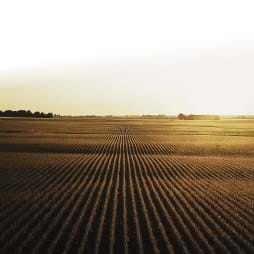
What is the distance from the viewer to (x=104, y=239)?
8398 millimetres

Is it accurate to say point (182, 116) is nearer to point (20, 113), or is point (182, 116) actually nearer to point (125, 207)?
point (20, 113)

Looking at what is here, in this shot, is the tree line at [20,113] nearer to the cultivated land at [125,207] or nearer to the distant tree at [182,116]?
the distant tree at [182,116]

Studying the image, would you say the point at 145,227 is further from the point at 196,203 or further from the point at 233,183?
the point at 233,183

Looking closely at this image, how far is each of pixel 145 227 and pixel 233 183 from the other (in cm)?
689

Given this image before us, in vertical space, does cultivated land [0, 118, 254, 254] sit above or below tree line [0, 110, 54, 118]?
below

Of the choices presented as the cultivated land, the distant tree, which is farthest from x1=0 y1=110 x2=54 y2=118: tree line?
the cultivated land

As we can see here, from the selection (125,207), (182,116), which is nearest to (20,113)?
(182,116)

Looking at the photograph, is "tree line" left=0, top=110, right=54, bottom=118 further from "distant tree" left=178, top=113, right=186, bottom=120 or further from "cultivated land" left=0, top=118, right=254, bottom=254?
"cultivated land" left=0, top=118, right=254, bottom=254

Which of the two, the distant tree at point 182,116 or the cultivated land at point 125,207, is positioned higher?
the distant tree at point 182,116

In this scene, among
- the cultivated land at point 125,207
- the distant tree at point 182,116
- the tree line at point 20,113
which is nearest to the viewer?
the cultivated land at point 125,207

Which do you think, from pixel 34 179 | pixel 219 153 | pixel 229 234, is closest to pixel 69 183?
pixel 34 179

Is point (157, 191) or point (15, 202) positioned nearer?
point (15, 202)

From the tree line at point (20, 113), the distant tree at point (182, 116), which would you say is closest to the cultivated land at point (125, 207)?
the tree line at point (20, 113)

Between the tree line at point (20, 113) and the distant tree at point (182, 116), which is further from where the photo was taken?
the distant tree at point (182, 116)
